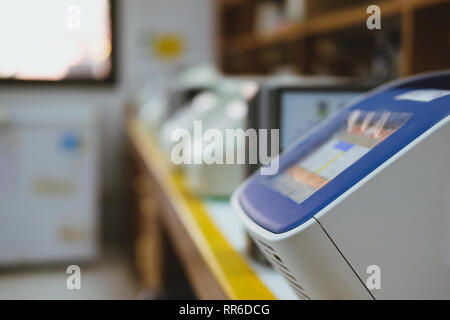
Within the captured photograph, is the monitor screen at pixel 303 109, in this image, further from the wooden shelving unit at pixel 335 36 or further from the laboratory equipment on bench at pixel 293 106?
the wooden shelving unit at pixel 335 36

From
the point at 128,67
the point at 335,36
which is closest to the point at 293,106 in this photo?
the point at 335,36

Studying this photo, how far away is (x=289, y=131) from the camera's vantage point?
3.70ft

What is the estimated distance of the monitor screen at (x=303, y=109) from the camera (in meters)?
1.13

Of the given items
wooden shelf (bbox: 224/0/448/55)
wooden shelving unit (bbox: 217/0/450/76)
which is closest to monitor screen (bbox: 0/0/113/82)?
wooden shelving unit (bbox: 217/0/450/76)

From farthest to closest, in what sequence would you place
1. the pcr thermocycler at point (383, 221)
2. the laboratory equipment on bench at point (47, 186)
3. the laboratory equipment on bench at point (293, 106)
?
1. the laboratory equipment on bench at point (47, 186)
2. the laboratory equipment on bench at point (293, 106)
3. the pcr thermocycler at point (383, 221)

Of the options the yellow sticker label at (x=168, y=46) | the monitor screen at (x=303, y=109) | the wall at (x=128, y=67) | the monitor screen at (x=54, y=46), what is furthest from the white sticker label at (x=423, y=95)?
the yellow sticker label at (x=168, y=46)

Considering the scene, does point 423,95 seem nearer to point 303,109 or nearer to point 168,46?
point 303,109

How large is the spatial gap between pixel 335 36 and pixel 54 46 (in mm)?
2460

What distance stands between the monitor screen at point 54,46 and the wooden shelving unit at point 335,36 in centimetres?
90

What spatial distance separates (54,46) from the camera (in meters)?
4.41

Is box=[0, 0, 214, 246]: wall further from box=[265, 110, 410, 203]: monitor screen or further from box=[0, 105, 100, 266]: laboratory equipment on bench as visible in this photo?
box=[265, 110, 410, 203]: monitor screen

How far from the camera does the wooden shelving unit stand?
131cm

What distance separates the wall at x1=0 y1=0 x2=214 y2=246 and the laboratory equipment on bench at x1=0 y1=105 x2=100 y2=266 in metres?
0.69

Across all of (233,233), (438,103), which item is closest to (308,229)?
(438,103)
